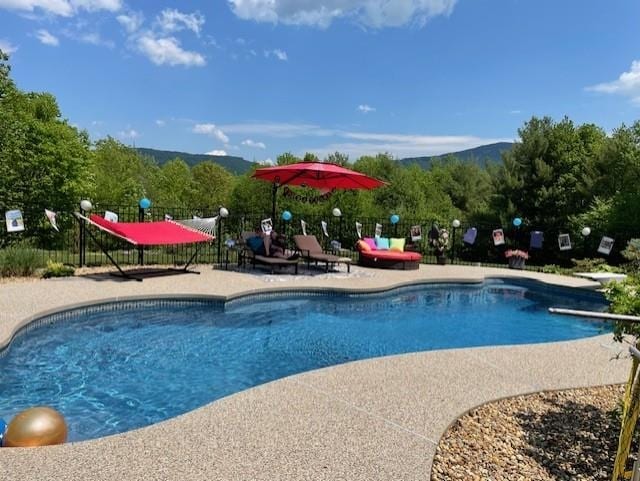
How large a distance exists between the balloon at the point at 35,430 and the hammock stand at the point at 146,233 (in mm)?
5686

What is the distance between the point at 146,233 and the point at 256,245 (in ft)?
8.63

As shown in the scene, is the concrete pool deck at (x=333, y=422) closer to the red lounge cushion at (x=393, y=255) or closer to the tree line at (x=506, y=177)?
the red lounge cushion at (x=393, y=255)

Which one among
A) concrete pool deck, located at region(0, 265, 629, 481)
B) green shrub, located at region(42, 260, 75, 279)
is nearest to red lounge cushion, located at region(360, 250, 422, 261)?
concrete pool deck, located at region(0, 265, 629, 481)

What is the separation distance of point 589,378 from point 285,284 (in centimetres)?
561

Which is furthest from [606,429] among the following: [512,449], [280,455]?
[280,455]

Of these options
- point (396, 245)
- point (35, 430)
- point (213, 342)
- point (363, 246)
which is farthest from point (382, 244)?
point (35, 430)

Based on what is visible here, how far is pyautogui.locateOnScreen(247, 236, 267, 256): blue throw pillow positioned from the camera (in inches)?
440

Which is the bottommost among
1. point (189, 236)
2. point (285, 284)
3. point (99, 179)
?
point (285, 284)

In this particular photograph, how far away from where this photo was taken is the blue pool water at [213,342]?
4695mm

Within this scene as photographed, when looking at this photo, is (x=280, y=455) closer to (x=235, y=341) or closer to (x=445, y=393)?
(x=445, y=393)

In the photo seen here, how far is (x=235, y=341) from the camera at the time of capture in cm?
669

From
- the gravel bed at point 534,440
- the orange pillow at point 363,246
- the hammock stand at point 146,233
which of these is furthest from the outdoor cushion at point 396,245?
the gravel bed at point 534,440

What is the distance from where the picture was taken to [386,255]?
12227mm

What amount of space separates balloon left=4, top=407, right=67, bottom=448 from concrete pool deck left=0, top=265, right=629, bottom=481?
154 mm
